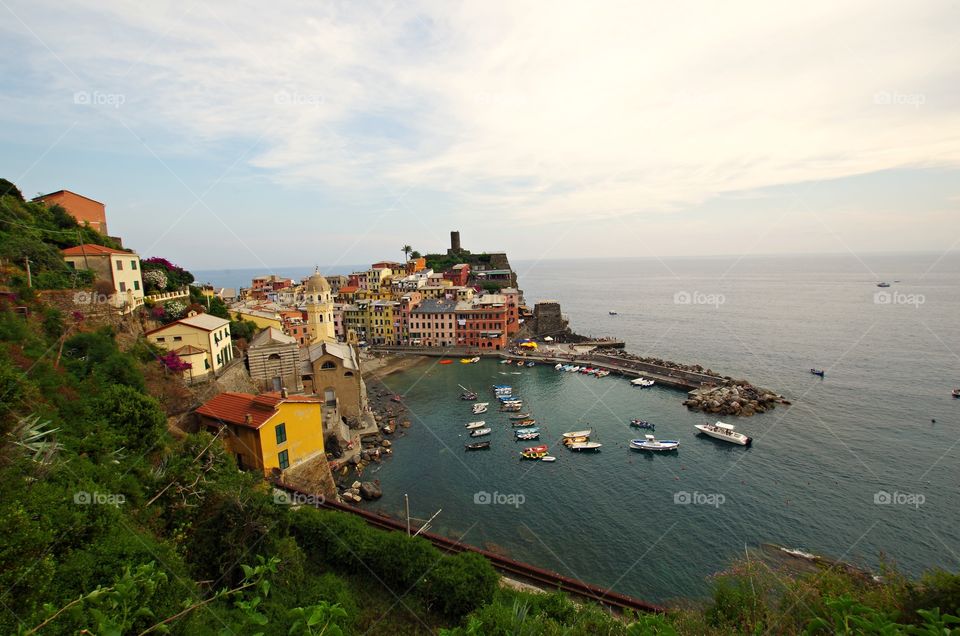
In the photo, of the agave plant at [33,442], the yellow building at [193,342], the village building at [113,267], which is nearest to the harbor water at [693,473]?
the yellow building at [193,342]

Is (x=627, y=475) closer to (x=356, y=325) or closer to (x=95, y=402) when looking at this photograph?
(x=95, y=402)

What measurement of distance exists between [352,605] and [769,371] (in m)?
51.1

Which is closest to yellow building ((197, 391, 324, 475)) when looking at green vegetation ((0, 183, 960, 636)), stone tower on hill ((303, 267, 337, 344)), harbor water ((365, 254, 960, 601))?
green vegetation ((0, 183, 960, 636))

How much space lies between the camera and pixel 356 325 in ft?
213

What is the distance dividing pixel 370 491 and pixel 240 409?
8378 millimetres

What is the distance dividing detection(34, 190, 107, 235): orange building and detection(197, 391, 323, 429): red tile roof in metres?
22.6

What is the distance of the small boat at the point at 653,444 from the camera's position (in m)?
29.8

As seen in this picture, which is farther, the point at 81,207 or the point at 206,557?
the point at 81,207

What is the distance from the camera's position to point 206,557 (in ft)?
36.4

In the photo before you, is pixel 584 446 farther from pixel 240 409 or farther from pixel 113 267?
pixel 113 267

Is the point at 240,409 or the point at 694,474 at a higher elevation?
the point at 240,409

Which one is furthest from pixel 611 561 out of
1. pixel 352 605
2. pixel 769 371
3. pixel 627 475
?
pixel 769 371

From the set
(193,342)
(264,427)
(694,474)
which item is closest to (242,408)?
(264,427)

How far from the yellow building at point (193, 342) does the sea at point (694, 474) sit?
450 inches
